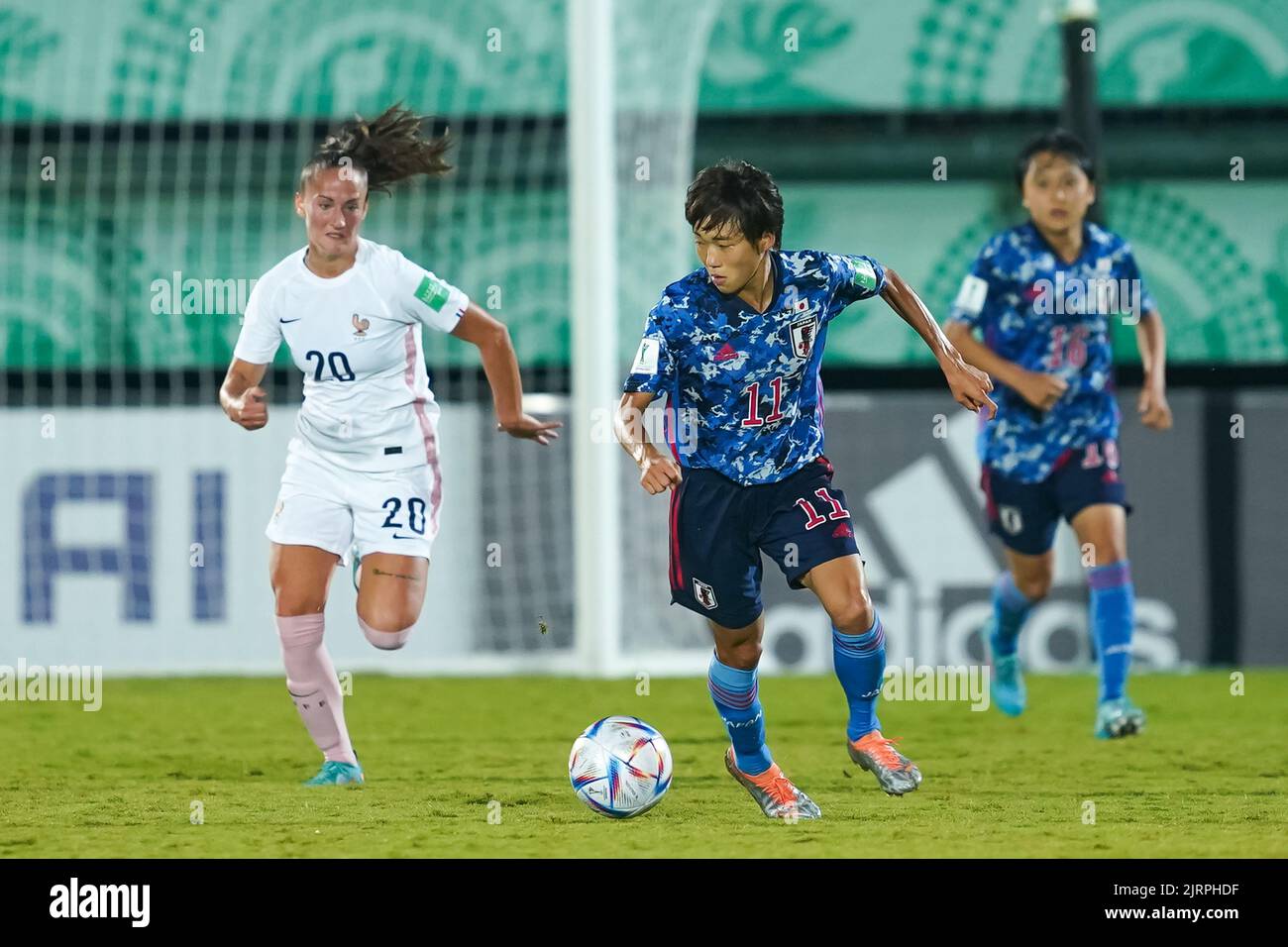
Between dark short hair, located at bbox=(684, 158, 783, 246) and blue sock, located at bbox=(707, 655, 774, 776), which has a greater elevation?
dark short hair, located at bbox=(684, 158, 783, 246)

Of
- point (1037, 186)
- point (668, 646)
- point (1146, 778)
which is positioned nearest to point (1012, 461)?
point (1037, 186)

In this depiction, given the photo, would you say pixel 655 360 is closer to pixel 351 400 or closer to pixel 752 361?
pixel 752 361

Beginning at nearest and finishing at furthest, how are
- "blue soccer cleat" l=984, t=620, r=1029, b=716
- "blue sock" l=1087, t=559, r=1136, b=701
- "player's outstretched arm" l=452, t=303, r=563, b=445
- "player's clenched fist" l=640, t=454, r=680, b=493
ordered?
"player's clenched fist" l=640, t=454, r=680, b=493
"player's outstretched arm" l=452, t=303, r=563, b=445
"blue sock" l=1087, t=559, r=1136, b=701
"blue soccer cleat" l=984, t=620, r=1029, b=716

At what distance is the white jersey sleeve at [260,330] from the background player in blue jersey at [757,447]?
1218mm

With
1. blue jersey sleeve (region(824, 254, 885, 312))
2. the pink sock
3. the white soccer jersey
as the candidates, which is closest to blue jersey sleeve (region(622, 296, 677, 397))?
blue jersey sleeve (region(824, 254, 885, 312))

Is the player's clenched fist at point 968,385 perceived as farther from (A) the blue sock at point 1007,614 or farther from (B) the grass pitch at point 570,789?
(A) the blue sock at point 1007,614

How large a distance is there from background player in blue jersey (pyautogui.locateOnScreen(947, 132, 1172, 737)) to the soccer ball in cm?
215

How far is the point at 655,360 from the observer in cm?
484

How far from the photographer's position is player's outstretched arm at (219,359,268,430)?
5.28m

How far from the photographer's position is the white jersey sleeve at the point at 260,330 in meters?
5.62

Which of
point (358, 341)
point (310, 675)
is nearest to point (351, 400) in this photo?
point (358, 341)

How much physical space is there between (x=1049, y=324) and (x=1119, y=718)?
1318 mm
